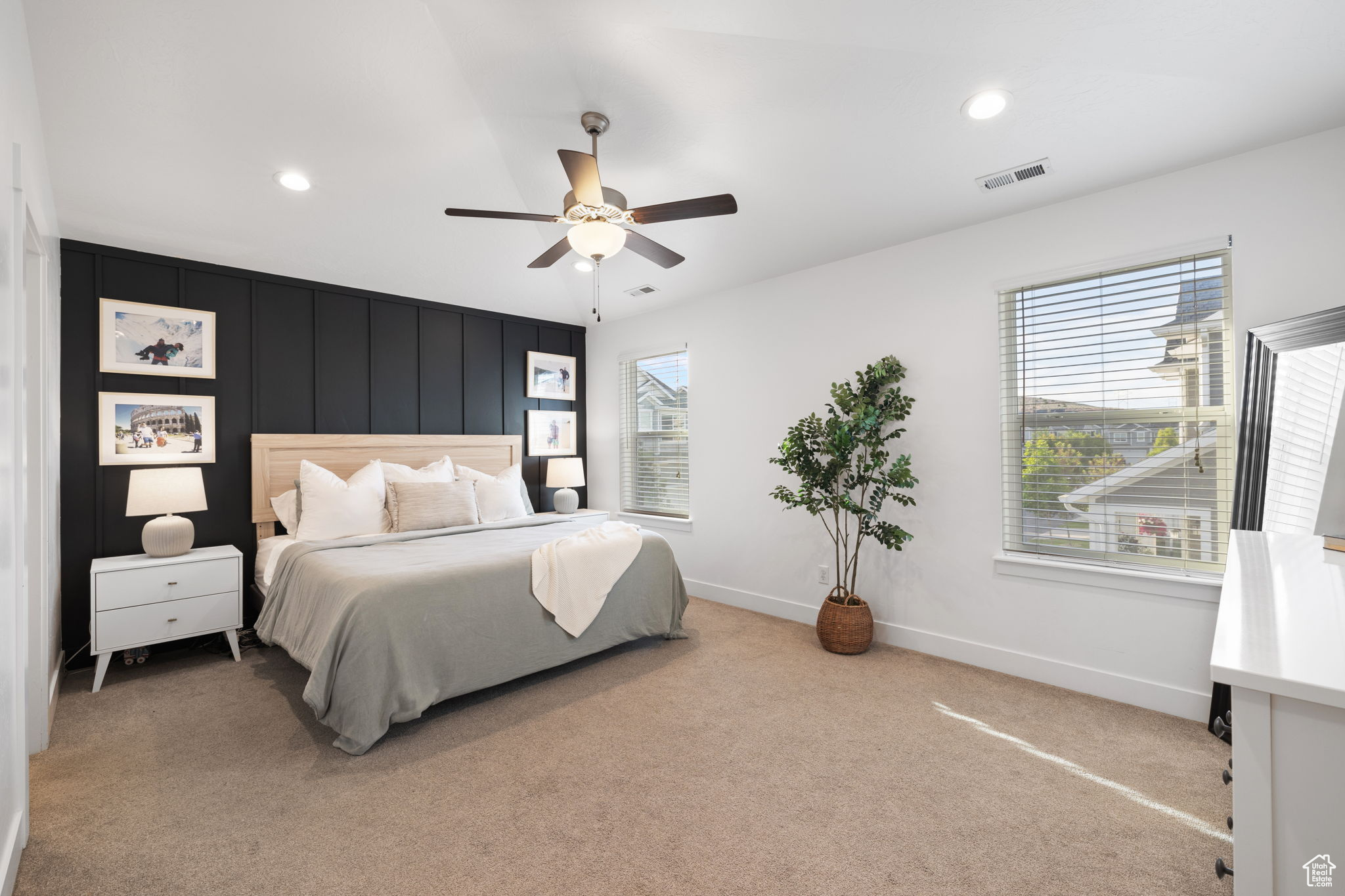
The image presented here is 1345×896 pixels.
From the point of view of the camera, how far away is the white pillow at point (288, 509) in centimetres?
371

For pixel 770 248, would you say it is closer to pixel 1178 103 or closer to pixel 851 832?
pixel 1178 103

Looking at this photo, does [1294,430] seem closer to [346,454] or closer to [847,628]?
[847,628]

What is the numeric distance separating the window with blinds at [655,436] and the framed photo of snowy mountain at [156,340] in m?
3.03

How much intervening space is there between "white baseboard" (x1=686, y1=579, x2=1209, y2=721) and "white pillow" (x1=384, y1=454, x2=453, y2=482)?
8.57 ft

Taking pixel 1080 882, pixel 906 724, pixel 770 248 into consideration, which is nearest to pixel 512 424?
pixel 770 248

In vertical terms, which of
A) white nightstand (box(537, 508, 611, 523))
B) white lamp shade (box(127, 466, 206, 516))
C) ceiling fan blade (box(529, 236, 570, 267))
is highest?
ceiling fan blade (box(529, 236, 570, 267))

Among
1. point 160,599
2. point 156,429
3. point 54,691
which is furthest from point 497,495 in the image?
point 54,691

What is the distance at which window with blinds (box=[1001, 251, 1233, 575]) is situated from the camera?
2.62 metres

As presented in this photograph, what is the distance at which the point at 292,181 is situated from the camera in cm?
314

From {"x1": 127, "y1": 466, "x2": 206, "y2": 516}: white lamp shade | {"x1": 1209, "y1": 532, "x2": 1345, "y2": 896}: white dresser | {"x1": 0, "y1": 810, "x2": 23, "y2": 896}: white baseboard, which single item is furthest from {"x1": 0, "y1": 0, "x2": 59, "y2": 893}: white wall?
{"x1": 1209, "y1": 532, "x2": 1345, "y2": 896}: white dresser

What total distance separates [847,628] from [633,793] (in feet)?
5.78

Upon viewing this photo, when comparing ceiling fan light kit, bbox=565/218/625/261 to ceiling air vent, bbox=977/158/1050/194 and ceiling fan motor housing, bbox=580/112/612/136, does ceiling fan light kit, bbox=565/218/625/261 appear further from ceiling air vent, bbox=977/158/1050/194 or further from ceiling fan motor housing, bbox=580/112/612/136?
ceiling air vent, bbox=977/158/1050/194

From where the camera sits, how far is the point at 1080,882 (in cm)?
165

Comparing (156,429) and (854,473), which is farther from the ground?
(156,429)
